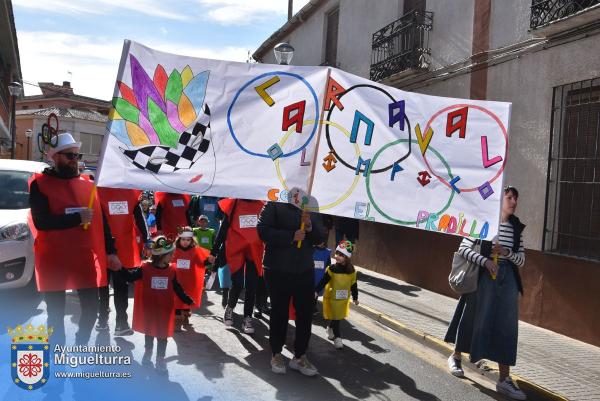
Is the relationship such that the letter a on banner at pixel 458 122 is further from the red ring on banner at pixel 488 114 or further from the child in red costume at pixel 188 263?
the child in red costume at pixel 188 263

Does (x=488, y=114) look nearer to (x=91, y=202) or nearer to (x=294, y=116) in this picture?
(x=294, y=116)

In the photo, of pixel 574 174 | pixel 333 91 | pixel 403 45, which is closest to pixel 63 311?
pixel 333 91

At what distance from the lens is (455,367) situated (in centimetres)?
554

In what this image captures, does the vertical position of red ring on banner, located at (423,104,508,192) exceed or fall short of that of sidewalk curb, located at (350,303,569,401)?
it exceeds it

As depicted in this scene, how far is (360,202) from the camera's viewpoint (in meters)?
4.41

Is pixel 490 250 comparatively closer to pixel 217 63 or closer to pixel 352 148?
pixel 352 148

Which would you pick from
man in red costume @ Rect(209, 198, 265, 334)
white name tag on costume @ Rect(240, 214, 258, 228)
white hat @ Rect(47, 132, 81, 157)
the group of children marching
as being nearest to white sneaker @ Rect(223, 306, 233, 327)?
man in red costume @ Rect(209, 198, 265, 334)

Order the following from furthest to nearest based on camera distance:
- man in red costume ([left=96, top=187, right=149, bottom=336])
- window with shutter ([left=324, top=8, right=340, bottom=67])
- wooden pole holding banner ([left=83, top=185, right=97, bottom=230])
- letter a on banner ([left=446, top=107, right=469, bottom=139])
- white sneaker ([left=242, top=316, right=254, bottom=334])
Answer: window with shutter ([left=324, top=8, right=340, bottom=67]), white sneaker ([left=242, top=316, right=254, bottom=334]), man in red costume ([left=96, top=187, right=149, bottom=336]), letter a on banner ([left=446, top=107, right=469, bottom=139]), wooden pole holding banner ([left=83, top=185, right=97, bottom=230])

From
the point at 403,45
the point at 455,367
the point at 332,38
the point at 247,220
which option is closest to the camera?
the point at 455,367

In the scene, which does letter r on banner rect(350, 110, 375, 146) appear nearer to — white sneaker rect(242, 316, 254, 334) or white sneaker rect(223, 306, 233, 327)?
white sneaker rect(242, 316, 254, 334)

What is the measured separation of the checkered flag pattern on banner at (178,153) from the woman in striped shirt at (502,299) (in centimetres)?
266

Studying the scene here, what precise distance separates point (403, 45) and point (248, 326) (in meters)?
7.50

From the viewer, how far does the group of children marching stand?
502 centimetres

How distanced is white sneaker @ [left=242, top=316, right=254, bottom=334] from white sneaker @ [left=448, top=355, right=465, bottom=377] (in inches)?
86.8
